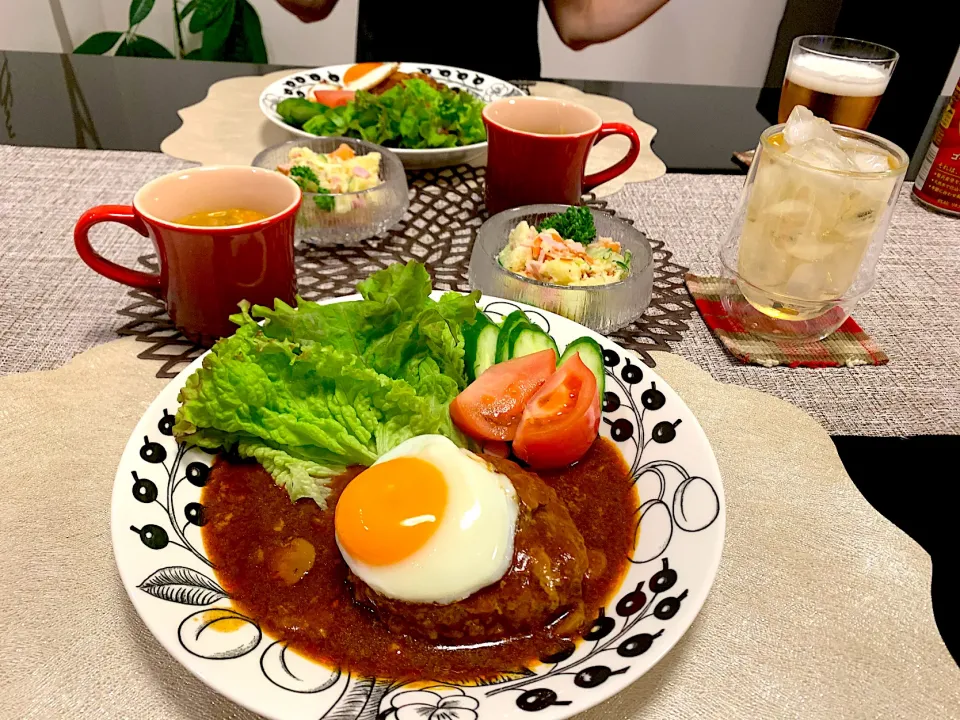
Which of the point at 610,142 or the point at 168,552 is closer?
the point at 168,552

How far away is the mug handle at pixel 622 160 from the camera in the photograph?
243 centimetres

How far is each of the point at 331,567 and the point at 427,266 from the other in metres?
1.25

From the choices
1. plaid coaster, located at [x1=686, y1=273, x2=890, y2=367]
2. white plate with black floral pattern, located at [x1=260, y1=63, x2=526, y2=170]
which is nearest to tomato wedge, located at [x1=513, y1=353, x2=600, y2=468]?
plaid coaster, located at [x1=686, y1=273, x2=890, y2=367]

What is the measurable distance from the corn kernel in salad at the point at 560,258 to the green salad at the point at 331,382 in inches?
17.6

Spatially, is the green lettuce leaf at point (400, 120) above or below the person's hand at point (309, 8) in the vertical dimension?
above

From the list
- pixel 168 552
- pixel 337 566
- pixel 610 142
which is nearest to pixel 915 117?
Answer: pixel 610 142

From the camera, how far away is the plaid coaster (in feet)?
6.46

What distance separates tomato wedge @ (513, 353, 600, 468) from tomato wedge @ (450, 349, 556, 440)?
3cm

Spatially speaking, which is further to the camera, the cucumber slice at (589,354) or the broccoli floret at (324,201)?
the broccoli floret at (324,201)

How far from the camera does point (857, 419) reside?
179cm

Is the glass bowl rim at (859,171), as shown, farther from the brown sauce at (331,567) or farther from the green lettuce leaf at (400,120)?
the green lettuce leaf at (400,120)

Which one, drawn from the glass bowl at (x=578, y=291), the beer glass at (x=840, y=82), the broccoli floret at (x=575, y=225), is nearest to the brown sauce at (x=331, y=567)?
the glass bowl at (x=578, y=291)

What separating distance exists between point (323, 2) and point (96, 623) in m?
5.10

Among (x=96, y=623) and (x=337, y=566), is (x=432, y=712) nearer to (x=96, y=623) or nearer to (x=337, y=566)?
(x=337, y=566)
